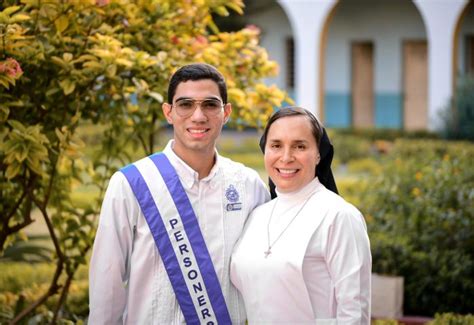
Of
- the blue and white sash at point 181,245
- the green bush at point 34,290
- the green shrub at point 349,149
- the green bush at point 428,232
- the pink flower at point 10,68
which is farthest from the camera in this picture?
the green shrub at point 349,149

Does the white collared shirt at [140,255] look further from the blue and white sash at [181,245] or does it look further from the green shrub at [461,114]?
the green shrub at [461,114]

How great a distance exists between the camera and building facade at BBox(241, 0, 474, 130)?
2047 centimetres

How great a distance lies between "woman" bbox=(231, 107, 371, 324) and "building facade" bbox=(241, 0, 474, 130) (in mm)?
16702

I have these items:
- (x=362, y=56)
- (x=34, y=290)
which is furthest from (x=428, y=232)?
(x=362, y=56)

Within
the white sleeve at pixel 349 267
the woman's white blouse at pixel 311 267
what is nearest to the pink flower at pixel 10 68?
the woman's white blouse at pixel 311 267

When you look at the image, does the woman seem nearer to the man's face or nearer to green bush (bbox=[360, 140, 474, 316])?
the man's face

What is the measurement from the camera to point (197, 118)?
3.14 m

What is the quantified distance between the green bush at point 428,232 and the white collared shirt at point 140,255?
11.3 ft

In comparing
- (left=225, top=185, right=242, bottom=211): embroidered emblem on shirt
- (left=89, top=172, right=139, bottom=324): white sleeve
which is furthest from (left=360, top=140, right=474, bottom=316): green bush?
(left=89, top=172, right=139, bottom=324): white sleeve

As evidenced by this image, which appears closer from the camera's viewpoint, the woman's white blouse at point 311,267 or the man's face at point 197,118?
the woman's white blouse at point 311,267

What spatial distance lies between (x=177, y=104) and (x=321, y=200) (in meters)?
0.61

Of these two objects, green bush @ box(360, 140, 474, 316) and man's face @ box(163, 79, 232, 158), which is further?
green bush @ box(360, 140, 474, 316)

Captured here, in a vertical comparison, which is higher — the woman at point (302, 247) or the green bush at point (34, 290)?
the woman at point (302, 247)

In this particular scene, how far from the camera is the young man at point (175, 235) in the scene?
3.13m
